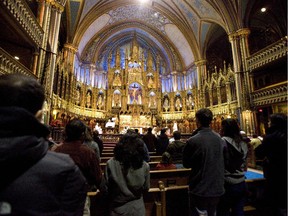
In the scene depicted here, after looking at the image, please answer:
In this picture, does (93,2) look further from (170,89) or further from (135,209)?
(135,209)

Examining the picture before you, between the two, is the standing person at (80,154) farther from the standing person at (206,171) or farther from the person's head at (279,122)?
the person's head at (279,122)

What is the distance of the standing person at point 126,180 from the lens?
1.65 metres

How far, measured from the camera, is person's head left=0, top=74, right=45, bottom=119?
76cm

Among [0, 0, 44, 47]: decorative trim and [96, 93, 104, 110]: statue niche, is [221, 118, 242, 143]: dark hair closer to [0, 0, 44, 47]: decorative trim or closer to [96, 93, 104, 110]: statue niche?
[0, 0, 44, 47]: decorative trim

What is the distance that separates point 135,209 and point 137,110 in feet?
51.1

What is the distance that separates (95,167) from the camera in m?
1.73

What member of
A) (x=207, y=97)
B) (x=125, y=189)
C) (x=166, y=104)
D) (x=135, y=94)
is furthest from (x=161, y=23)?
(x=125, y=189)

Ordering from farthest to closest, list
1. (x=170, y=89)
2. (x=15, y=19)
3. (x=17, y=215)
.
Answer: (x=170, y=89) < (x=15, y=19) < (x=17, y=215)

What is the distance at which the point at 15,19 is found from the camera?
6.03m

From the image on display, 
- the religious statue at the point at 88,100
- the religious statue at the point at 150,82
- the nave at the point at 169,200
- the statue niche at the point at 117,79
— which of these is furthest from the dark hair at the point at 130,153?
the religious statue at the point at 150,82

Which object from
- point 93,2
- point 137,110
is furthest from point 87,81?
point 93,2

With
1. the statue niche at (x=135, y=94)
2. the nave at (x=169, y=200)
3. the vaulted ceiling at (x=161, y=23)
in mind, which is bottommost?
the nave at (x=169, y=200)

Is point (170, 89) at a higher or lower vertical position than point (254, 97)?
higher

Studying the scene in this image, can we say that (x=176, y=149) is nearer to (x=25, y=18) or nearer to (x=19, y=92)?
(x=19, y=92)
